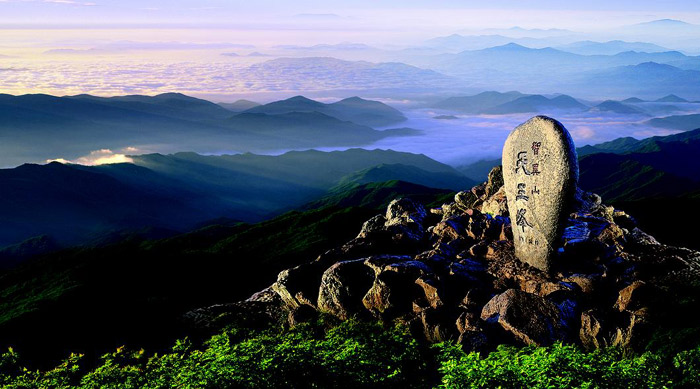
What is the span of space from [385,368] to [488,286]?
11.9 meters

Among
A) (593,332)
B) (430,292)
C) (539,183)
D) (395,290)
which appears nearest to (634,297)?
(593,332)

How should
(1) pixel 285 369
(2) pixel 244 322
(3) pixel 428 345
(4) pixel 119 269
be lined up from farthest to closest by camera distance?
(4) pixel 119 269 → (2) pixel 244 322 → (3) pixel 428 345 → (1) pixel 285 369

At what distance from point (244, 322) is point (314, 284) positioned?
5233 millimetres

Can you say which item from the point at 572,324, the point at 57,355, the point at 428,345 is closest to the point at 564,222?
the point at 572,324

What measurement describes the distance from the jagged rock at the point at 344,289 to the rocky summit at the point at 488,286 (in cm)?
6

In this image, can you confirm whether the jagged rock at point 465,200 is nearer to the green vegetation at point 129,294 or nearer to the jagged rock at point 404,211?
the jagged rock at point 404,211

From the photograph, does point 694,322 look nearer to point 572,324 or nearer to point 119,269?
point 572,324

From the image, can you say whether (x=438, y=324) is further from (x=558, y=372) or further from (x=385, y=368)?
(x=558, y=372)

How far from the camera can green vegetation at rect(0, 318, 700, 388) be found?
1839 cm

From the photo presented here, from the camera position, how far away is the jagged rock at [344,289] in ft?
101

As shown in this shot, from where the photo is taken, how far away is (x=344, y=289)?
31.2m

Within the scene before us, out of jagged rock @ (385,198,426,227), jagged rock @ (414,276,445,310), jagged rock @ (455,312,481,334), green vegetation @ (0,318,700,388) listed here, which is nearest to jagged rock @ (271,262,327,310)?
green vegetation @ (0,318,700,388)

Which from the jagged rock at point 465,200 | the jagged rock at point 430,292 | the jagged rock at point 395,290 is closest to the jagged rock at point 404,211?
the jagged rock at point 465,200

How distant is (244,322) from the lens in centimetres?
3350
